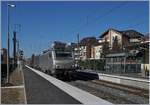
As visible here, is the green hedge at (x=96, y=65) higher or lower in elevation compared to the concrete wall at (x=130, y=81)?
higher

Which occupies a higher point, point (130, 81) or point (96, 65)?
point (96, 65)

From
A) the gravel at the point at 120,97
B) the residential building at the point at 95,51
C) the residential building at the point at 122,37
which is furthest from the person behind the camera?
the residential building at the point at 95,51

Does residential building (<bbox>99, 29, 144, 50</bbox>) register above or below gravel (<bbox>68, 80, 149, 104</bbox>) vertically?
above

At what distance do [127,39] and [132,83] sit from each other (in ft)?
249

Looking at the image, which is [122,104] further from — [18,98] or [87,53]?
[87,53]

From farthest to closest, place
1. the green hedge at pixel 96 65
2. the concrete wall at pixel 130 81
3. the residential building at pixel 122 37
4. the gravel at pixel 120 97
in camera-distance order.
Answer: the residential building at pixel 122 37, the green hedge at pixel 96 65, the concrete wall at pixel 130 81, the gravel at pixel 120 97

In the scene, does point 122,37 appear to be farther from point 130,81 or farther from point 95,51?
point 130,81

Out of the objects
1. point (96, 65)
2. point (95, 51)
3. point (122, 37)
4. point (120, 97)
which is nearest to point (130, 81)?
point (120, 97)

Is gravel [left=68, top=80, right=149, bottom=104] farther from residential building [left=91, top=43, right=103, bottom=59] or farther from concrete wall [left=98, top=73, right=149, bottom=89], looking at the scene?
residential building [left=91, top=43, right=103, bottom=59]

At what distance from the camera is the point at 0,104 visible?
17016mm

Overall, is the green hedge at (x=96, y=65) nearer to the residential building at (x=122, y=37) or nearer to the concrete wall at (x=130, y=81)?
the residential building at (x=122, y=37)

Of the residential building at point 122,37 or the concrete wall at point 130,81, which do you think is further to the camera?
the residential building at point 122,37

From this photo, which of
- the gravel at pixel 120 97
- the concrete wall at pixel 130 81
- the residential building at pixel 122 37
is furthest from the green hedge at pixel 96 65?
the gravel at pixel 120 97

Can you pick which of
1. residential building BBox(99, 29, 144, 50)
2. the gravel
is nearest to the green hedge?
residential building BBox(99, 29, 144, 50)
